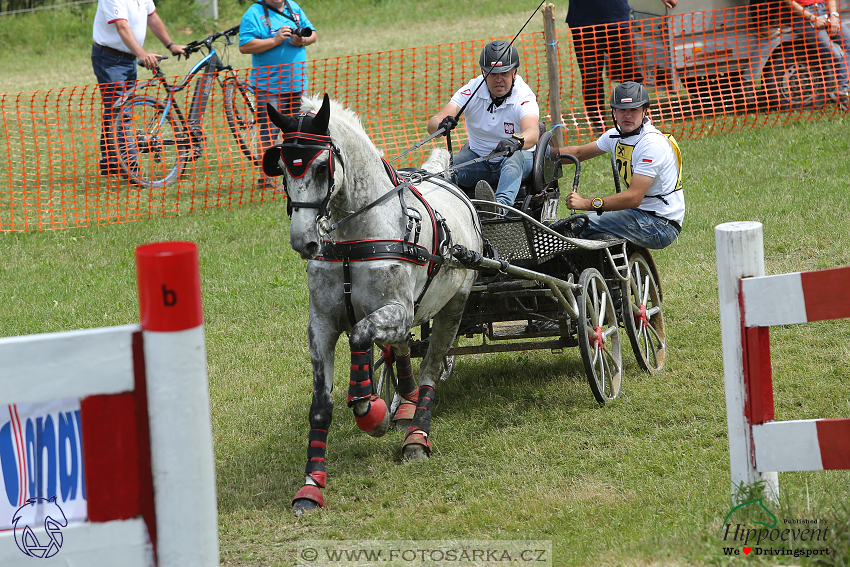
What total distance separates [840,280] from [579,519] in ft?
5.76

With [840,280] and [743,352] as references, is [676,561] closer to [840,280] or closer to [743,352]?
[743,352]

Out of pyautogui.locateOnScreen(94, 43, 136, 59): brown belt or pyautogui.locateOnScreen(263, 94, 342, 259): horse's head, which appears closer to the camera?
pyautogui.locateOnScreen(263, 94, 342, 259): horse's head

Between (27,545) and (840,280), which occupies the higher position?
(840,280)

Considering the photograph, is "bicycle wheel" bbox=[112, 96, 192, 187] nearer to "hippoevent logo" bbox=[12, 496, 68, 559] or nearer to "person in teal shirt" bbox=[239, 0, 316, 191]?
"person in teal shirt" bbox=[239, 0, 316, 191]

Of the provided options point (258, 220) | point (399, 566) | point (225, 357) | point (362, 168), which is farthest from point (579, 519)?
point (258, 220)

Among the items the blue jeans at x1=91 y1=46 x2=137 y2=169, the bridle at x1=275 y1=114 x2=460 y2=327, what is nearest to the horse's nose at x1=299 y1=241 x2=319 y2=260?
the bridle at x1=275 y1=114 x2=460 y2=327

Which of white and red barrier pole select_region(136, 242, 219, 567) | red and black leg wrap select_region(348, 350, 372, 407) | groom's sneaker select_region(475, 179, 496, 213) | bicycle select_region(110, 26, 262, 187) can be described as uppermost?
bicycle select_region(110, 26, 262, 187)

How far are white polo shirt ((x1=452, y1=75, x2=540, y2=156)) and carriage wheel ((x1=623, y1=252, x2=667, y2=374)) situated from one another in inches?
50.6

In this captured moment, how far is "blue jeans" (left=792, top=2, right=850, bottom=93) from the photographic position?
12.2m

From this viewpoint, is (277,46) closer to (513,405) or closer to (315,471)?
(513,405)

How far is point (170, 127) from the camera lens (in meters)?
11.1

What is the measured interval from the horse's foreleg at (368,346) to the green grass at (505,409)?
0.45 m

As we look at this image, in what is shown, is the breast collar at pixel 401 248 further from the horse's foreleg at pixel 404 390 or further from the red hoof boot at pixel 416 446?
the horse's foreleg at pixel 404 390

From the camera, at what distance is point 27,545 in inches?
76.3
